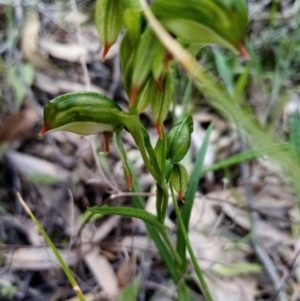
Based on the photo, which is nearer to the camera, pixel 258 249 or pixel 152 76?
pixel 152 76

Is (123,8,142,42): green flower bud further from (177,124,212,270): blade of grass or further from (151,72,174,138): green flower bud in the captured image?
(177,124,212,270): blade of grass

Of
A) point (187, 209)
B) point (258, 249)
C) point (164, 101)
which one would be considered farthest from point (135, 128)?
point (258, 249)

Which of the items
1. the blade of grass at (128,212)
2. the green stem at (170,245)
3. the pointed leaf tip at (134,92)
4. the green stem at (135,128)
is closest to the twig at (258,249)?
the green stem at (170,245)

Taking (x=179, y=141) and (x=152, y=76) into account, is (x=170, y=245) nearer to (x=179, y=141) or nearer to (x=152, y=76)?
(x=179, y=141)

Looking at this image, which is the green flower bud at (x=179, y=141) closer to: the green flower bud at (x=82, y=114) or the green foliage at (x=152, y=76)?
the green foliage at (x=152, y=76)

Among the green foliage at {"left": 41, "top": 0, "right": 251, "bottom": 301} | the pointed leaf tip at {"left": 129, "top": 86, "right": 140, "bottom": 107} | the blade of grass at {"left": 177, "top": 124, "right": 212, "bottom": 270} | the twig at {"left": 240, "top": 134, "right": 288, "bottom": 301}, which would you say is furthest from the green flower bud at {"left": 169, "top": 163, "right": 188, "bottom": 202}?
the twig at {"left": 240, "top": 134, "right": 288, "bottom": 301}

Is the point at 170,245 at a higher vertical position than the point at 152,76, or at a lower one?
lower
